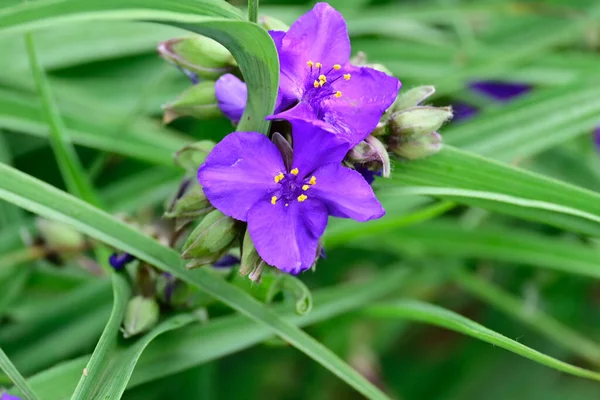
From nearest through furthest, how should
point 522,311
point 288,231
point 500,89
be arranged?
point 288,231
point 522,311
point 500,89

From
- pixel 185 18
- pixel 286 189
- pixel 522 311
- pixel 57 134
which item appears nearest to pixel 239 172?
pixel 286 189

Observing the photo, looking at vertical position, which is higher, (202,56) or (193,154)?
(202,56)

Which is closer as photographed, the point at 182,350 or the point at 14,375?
the point at 14,375

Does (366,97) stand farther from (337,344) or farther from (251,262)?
(337,344)

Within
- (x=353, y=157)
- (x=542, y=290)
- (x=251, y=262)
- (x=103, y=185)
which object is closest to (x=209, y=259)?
(x=251, y=262)

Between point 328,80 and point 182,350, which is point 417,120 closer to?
point 328,80

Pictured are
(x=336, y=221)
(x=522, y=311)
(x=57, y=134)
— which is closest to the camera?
(x=57, y=134)

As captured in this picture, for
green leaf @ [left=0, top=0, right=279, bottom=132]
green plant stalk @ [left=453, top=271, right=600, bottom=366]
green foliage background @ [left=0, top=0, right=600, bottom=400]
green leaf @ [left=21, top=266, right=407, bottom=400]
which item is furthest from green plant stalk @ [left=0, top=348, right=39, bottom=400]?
green plant stalk @ [left=453, top=271, right=600, bottom=366]

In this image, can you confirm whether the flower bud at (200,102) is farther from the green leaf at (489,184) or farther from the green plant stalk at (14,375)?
the green plant stalk at (14,375)
